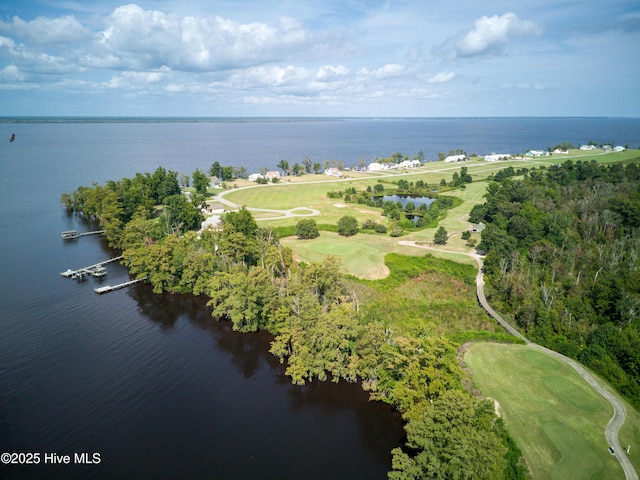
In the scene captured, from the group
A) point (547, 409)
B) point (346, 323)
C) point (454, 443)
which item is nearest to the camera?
point (454, 443)

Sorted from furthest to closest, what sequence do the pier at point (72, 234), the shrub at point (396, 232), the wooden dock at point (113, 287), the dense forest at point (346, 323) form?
the pier at point (72, 234)
the shrub at point (396, 232)
the wooden dock at point (113, 287)
the dense forest at point (346, 323)

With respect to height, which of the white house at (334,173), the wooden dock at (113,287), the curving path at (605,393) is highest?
the white house at (334,173)

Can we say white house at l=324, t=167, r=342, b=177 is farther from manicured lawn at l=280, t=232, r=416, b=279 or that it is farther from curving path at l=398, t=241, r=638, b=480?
curving path at l=398, t=241, r=638, b=480

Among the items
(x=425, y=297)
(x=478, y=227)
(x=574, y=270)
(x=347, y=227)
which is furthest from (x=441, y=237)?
(x=574, y=270)

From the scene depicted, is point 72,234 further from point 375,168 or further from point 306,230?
point 375,168

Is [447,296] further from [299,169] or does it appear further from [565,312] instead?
[299,169]

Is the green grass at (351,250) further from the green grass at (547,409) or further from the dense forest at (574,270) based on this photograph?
the green grass at (547,409)

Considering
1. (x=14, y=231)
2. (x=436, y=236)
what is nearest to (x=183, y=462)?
(x=436, y=236)

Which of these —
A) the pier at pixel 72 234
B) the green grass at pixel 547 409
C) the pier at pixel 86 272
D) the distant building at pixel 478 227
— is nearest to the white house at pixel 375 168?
the distant building at pixel 478 227
